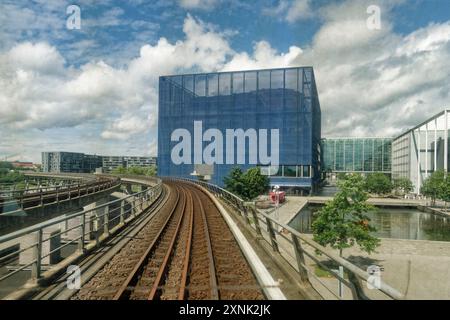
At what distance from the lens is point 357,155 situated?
396ft

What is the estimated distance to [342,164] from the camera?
122688 mm

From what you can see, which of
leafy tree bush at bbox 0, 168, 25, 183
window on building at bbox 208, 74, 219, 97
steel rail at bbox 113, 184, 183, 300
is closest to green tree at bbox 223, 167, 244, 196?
leafy tree bush at bbox 0, 168, 25, 183

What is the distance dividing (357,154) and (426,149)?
50724 millimetres

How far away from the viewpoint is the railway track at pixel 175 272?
17.5 ft

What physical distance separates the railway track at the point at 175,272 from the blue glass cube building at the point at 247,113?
6012cm

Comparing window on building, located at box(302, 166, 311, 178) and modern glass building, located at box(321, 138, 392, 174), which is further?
modern glass building, located at box(321, 138, 392, 174)

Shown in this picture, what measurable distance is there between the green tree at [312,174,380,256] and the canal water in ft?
32.9

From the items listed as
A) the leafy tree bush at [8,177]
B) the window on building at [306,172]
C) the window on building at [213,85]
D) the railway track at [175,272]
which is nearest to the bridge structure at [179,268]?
the railway track at [175,272]

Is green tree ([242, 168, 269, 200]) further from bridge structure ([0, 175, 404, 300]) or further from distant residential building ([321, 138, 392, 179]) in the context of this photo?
distant residential building ([321, 138, 392, 179])

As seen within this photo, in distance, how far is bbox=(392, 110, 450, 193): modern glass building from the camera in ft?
218

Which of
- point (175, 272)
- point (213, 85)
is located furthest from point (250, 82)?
point (175, 272)

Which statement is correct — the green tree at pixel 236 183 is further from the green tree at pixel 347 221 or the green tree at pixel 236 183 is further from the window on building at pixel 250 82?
the window on building at pixel 250 82

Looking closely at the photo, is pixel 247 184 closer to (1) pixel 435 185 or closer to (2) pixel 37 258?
(1) pixel 435 185

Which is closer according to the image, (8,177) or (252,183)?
(8,177)
